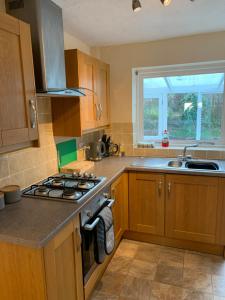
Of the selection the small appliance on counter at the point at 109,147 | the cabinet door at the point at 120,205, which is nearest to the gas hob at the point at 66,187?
the cabinet door at the point at 120,205

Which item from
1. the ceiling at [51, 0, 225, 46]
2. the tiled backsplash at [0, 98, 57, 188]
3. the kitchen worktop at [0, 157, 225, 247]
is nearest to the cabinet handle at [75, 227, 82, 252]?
the kitchen worktop at [0, 157, 225, 247]

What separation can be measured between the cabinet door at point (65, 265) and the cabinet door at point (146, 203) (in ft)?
3.56

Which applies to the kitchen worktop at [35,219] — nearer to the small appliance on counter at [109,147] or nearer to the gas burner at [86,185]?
the gas burner at [86,185]

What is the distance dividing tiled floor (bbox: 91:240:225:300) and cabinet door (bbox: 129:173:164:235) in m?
0.23

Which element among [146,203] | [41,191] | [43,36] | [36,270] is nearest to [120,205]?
[146,203]

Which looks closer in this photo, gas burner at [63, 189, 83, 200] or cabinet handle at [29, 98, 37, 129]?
cabinet handle at [29, 98, 37, 129]

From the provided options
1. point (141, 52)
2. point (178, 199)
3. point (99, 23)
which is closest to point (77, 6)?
point (99, 23)

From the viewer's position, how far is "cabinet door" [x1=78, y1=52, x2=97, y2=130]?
2.19m

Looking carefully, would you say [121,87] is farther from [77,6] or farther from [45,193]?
[45,193]

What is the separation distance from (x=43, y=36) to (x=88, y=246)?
1.51 m

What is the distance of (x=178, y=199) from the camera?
7.79 ft

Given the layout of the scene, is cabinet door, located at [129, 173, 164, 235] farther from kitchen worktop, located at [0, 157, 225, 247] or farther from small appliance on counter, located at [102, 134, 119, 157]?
small appliance on counter, located at [102, 134, 119, 157]

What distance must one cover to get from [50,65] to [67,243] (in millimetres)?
1206

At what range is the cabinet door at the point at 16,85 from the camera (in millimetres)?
1280
